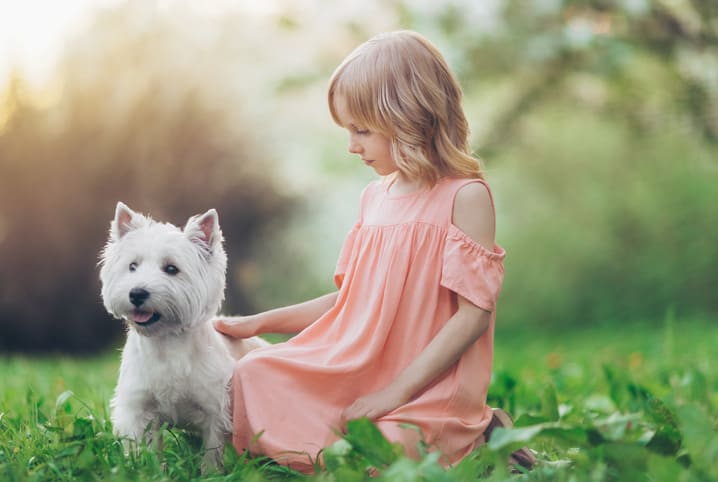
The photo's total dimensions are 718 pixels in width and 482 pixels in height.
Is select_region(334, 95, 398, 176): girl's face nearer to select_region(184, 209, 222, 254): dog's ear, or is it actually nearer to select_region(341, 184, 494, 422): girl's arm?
select_region(341, 184, 494, 422): girl's arm

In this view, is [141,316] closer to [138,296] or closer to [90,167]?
[138,296]

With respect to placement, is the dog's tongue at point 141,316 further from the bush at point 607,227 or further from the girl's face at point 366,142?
the bush at point 607,227

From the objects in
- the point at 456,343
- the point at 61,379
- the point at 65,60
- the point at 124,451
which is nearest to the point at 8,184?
the point at 65,60

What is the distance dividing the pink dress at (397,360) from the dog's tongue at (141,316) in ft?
1.06

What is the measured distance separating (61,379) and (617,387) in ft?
8.63

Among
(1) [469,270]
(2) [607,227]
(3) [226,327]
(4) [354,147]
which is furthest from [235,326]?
(2) [607,227]

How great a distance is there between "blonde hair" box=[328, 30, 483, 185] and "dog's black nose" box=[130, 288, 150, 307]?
82 centimetres

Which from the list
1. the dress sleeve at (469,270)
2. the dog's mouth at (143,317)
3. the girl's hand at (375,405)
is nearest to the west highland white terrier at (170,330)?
the dog's mouth at (143,317)

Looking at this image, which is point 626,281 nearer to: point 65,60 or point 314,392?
point 65,60

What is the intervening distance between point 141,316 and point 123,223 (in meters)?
0.33

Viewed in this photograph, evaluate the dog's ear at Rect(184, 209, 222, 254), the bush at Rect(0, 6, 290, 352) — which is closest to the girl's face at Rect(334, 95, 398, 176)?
the dog's ear at Rect(184, 209, 222, 254)

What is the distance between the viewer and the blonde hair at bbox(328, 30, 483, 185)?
8.85 feet

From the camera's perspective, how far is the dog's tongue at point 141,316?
2.59 m

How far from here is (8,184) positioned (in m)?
7.78
